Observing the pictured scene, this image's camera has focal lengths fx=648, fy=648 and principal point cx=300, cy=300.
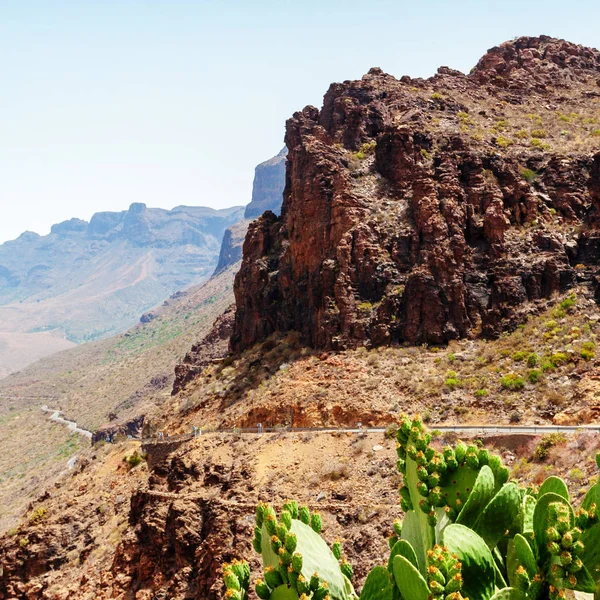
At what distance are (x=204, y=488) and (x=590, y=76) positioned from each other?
144 ft

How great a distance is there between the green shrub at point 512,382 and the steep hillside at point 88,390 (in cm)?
2251

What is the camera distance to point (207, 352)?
62.7 m

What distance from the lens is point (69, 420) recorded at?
321ft

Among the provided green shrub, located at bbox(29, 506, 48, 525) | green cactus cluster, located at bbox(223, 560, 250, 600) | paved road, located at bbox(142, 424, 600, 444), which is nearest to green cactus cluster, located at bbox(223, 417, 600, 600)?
green cactus cluster, located at bbox(223, 560, 250, 600)

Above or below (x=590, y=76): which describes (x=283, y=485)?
below

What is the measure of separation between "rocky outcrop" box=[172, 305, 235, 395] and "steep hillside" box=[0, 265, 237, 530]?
347 cm

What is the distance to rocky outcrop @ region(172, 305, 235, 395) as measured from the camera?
192 ft

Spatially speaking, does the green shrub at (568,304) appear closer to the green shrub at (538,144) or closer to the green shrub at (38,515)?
the green shrub at (538,144)

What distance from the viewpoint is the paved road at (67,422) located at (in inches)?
3375

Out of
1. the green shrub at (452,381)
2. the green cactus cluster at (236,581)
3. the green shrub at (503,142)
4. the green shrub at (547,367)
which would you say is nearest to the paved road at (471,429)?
the green shrub at (452,381)

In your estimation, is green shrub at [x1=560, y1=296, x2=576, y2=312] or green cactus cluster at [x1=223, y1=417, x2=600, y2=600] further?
green shrub at [x1=560, y1=296, x2=576, y2=312]

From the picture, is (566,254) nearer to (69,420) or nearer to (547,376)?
(547,376)

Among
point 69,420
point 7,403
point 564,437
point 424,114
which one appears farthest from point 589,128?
point 7,403

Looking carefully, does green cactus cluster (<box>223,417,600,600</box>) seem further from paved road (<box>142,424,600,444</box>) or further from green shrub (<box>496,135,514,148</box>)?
green shrub (<box>496,135,514,148</box>)
